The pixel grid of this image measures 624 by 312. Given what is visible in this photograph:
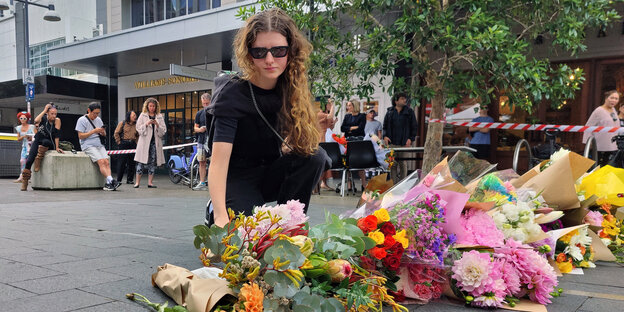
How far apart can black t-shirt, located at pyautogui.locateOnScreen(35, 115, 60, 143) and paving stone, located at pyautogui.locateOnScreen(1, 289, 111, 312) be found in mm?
8596

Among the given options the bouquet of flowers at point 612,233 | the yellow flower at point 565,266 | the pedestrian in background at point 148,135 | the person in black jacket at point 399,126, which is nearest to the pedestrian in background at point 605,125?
the person in black jacket at point 399,126

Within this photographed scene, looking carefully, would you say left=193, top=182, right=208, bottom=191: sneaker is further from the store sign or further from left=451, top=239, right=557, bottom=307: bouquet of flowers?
left=451, top=239, right=557, bottom=307: bouquet of flowers

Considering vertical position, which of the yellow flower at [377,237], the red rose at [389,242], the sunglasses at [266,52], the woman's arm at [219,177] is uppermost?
the sunglasses at [266,52]

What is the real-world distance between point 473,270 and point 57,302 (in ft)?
6.02

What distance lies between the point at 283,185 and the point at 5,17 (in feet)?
127

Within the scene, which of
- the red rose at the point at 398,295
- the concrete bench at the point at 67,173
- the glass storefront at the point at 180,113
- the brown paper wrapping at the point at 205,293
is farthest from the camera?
the glass storefront at the point at 180,113

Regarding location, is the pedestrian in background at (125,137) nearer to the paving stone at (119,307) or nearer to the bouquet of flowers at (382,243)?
the paving stone at (119,307)

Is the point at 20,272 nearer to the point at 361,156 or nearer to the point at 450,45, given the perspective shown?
the point at 450,45

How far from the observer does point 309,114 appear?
276 centimetres

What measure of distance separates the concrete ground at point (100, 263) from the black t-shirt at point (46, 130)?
465 centimetres

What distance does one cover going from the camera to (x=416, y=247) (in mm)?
2105

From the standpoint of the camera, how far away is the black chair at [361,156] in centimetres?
855

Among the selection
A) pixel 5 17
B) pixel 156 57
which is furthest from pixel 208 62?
pixel 5 17

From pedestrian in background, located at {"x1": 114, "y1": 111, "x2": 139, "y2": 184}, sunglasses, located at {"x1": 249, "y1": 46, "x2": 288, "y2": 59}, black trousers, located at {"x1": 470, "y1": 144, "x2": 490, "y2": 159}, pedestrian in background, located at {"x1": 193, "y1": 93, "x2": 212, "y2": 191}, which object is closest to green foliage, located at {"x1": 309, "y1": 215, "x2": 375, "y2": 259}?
sunglasses, located at {"x1": 249, "y1": 46, "x2": 288, "y2": 59}
